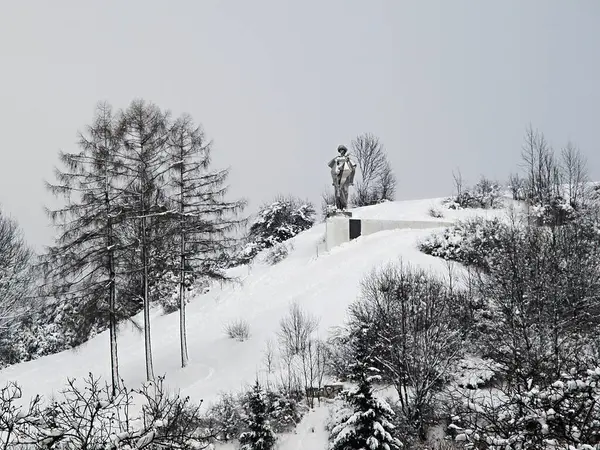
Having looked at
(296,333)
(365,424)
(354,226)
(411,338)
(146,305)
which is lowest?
(365,424)

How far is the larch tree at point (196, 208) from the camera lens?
14594mm

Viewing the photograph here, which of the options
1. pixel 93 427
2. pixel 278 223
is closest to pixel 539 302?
pixel 93 427

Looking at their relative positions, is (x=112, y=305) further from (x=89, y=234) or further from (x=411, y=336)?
(x=411, y=336)

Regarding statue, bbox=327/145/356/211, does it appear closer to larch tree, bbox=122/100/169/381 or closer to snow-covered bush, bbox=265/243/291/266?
snow-covered bush, bbox=265/243/291/266

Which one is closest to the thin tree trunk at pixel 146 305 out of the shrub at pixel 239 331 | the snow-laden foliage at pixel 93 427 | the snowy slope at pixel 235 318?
the snowy slope at pixel 235 318

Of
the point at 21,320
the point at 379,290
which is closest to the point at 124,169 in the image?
the point at 379,290

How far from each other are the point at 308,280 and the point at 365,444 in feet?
35.8

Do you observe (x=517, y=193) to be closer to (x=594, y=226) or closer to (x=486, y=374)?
(x=594, y=226)

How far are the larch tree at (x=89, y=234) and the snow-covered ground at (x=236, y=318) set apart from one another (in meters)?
2.81

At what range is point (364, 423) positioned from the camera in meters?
8.71

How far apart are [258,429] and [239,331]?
5575mm

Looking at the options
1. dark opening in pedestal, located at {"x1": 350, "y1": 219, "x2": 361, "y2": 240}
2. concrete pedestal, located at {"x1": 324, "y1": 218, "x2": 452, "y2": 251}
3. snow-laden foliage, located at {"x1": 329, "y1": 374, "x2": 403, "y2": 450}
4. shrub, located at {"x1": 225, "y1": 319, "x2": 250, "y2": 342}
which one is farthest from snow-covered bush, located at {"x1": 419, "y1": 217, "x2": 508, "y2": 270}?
snow-laden foliage, located at {"x1": 329, "y1": 374, "x2": 403, "y2": 450}

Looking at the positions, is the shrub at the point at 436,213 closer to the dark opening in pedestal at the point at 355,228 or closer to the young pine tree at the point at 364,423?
the dark opening in pedestal at the point at 355,228

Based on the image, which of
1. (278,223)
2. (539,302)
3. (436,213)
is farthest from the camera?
(278,223)
